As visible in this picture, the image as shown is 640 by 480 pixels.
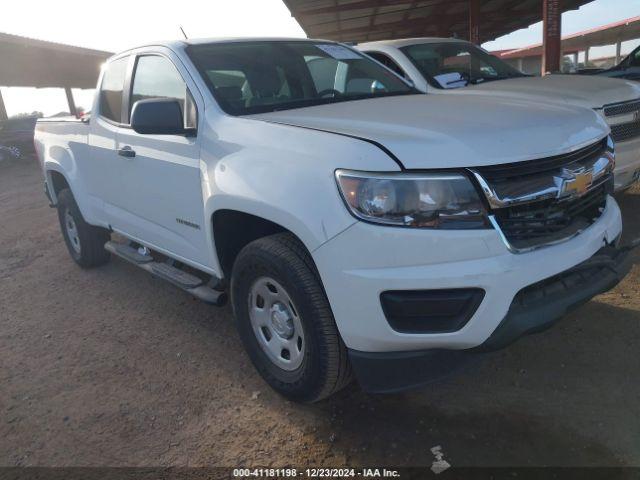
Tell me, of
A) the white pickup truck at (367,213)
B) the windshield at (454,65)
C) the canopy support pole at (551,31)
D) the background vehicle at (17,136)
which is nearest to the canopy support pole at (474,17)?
the canopy support pole at (551,31)

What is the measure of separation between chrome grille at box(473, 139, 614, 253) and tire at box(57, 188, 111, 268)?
3990 mm

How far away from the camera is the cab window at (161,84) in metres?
3.16

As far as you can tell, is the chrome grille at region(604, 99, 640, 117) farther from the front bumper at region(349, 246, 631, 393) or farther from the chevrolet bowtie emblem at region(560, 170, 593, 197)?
Answer: the front bumper at region(349, 246, 631, 393)

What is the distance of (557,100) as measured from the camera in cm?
443

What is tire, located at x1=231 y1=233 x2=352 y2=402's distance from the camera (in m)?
2.38

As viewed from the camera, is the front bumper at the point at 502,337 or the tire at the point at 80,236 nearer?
the front bumper at the point at 502,337

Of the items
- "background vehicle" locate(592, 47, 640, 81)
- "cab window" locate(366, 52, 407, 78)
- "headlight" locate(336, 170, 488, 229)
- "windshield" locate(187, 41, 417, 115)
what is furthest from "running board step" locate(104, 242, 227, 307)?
"background vehicle" locate(592, 47, 640, 81)

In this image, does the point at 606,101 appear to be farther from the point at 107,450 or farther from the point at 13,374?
the point at 13,374

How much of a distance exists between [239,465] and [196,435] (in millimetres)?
352

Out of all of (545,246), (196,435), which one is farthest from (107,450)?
(545,246)

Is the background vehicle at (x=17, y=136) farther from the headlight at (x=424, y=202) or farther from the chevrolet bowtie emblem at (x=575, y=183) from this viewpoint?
the chevrolet bowtie emblem at (x=575, y=183)

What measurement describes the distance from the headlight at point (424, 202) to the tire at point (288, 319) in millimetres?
475

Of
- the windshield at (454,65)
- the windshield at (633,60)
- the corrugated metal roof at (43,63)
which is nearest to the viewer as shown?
the windshield at (454,65)

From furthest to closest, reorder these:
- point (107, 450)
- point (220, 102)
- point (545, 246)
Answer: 1. point (220, 102)
2. point (107, 450)
3. point (545, 246)
